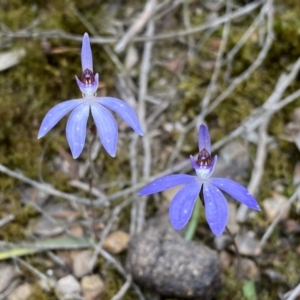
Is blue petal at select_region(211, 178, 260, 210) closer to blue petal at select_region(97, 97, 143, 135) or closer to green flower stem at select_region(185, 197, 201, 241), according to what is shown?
blue petal at select_region(97, 97, 143, 135)

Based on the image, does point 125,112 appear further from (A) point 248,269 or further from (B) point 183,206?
(A) point 248,269

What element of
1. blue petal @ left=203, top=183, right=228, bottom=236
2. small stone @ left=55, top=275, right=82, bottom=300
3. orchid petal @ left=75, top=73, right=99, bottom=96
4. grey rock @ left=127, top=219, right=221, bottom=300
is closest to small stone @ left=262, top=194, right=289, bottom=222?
grey rock @ left=127, top=219, right=221, bottom=300

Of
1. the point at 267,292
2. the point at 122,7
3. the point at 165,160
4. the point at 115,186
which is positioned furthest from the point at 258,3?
the point at 267,292

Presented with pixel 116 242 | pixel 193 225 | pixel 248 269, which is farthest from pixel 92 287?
pixel 248 269

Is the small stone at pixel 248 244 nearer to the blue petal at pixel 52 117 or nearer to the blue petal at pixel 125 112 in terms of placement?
the blue petal at pixel 125 112

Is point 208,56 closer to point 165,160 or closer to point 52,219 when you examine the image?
point 165,160

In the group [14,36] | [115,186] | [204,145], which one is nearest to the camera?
[204,145]
